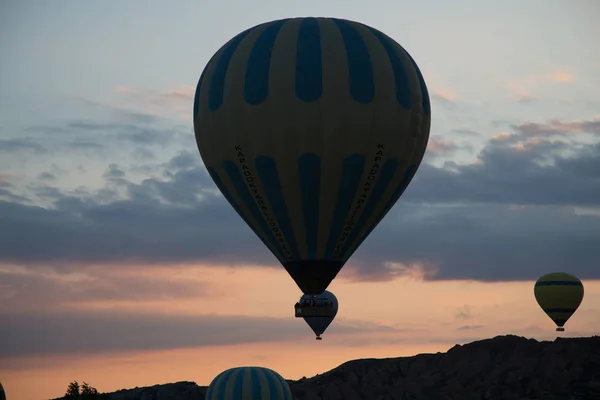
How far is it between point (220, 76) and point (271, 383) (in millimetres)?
33864

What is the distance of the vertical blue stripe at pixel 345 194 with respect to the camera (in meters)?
57.1

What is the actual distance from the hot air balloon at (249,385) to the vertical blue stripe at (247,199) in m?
29.0

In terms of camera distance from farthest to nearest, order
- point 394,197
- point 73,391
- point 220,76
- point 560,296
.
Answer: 1. point 560,296
2. point 73,391
3. point 394,197
4. point 220,76

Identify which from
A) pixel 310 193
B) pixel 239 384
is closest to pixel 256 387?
pixel 239 384

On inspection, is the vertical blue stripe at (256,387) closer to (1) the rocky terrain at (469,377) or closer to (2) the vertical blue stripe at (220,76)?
(1) the rocky terrain at (469,377)

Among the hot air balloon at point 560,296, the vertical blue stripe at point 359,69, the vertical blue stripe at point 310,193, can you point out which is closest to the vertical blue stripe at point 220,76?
the vertical blue stripe at point 310,193

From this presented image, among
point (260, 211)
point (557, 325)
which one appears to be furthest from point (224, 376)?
point (260, 211)

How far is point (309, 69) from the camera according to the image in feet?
185

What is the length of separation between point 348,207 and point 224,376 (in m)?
33.6

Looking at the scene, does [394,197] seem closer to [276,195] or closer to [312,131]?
[276,195]

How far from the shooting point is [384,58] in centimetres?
5772

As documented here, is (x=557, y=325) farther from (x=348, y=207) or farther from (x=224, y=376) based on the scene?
(x=348, y=207)

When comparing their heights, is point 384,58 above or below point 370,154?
above

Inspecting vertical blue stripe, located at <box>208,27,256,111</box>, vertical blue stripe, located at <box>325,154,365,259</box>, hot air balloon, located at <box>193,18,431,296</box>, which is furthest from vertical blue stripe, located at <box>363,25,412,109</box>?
vertical blue stripe, located at <box>208,27,256,111</box>
